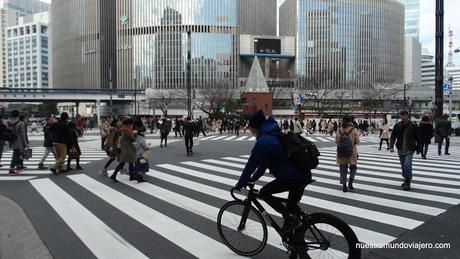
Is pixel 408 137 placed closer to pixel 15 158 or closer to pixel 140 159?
pixel 140 159

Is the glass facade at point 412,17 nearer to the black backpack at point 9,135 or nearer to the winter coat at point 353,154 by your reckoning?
the winter coat at point 353,154

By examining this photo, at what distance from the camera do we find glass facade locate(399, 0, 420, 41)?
525 feet

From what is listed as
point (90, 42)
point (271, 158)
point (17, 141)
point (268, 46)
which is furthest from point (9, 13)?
point (271, 158)

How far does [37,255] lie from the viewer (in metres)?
4.75

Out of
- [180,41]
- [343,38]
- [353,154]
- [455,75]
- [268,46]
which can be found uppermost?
[343,38]

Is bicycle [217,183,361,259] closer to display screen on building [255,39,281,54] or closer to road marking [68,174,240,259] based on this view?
road marking [68,174,240,259]

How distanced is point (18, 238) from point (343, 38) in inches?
4517

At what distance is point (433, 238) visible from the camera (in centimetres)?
519

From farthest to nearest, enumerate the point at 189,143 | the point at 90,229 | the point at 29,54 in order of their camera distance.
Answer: the point at 29,54 → the point at 189,143 → the point at 90,229

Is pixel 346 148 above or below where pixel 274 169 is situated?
below

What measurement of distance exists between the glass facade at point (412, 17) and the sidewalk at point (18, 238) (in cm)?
17629

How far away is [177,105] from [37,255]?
3486 inches

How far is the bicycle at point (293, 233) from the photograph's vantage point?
3.86 m

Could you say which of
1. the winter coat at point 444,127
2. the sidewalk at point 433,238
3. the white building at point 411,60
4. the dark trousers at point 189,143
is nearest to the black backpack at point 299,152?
the sidewalk at point 433,238
